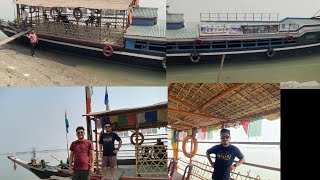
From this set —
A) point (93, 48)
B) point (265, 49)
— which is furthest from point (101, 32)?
point (265, 49)

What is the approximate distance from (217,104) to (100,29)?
123 centimetres

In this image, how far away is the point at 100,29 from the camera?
109 inches

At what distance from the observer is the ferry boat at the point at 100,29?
254cm

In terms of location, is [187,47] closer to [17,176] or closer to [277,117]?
[277,117]

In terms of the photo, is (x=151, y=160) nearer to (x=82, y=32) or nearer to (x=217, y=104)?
(x=217, y=104)

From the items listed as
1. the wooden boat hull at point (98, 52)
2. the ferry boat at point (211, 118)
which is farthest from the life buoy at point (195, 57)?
the ferry boat at point (211, 118)

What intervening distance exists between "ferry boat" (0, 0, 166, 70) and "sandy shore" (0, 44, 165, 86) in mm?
110

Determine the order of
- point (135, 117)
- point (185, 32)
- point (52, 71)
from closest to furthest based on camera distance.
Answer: point (135, 117) → point (52, 71) → point (185, 32)

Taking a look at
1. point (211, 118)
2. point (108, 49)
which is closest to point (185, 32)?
point (108, 49)

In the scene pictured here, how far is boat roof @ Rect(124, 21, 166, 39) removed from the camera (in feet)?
9.02

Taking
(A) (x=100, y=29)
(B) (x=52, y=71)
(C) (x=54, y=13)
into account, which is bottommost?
(B) (x=52, y=71)

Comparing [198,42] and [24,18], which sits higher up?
[24,18]

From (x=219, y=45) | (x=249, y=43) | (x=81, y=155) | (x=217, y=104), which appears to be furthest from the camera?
(x=249, y=43)

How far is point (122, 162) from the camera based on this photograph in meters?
1.93
